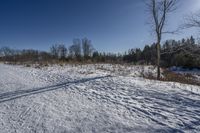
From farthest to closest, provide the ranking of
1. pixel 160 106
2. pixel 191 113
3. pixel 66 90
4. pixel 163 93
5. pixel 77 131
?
1. pixel 66 90
2. pixel 163 93
3. pixel 160 106
4. pixel 191 113
5. pixel 77 131

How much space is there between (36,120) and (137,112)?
2.68 metres

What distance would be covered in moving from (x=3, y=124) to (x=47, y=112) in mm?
1110

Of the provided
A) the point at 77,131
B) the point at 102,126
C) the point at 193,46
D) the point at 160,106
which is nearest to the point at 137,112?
the point at 160,106

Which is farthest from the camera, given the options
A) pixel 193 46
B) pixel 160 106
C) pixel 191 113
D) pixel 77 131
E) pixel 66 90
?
pixel 193 46

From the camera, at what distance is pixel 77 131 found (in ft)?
12.9

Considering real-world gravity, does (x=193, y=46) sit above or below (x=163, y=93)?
above

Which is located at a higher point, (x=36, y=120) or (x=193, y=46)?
(x=193, y=46)

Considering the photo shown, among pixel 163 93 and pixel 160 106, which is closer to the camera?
pixel 160 106

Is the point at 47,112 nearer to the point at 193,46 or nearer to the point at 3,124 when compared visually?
the point at 3,124

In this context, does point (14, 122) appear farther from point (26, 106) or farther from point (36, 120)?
point (26, 106)

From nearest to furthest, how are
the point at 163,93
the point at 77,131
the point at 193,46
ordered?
1. the point at 77,131
2. the point at 163,93
3. the point at 193,46

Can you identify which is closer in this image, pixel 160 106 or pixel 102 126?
pixel 102 126

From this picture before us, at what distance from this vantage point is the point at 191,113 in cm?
495

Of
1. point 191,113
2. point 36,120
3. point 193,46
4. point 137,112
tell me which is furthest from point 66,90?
point 193,46
